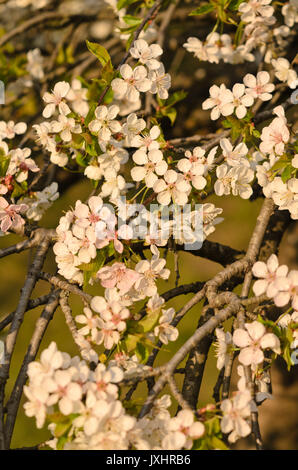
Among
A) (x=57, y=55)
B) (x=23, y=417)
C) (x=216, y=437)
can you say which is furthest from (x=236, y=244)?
(x=216, y=437)

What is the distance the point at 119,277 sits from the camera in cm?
141

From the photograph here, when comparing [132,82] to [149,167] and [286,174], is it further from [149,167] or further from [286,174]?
[286,174]

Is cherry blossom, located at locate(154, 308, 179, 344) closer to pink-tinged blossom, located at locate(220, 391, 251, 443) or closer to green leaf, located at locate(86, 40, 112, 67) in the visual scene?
pink-tinged blossom, located at locate(220, 391, 251, 443)

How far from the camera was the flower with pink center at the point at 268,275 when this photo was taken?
1.31 m

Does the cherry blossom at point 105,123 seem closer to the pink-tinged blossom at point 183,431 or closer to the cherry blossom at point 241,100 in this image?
the cherry blossom at point 241,100

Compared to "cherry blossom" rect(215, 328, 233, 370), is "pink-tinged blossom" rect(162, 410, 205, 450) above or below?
below

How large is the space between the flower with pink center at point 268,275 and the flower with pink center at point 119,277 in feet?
0.96

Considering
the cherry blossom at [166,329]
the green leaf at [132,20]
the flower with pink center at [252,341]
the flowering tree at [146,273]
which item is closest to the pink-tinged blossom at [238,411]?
the flowering tree at [146,273]

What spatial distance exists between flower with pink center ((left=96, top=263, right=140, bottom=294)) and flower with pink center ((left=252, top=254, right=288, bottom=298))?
0.96ft

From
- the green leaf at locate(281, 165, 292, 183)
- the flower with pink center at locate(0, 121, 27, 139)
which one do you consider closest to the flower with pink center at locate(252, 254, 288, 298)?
the green leaf at locate(281, 165, 292, 183)

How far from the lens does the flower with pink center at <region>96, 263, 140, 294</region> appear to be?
54.8 inches

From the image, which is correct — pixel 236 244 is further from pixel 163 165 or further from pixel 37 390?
pixel 37 390

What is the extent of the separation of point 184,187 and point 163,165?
83 mm

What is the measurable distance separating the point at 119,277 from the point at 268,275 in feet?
1.20
